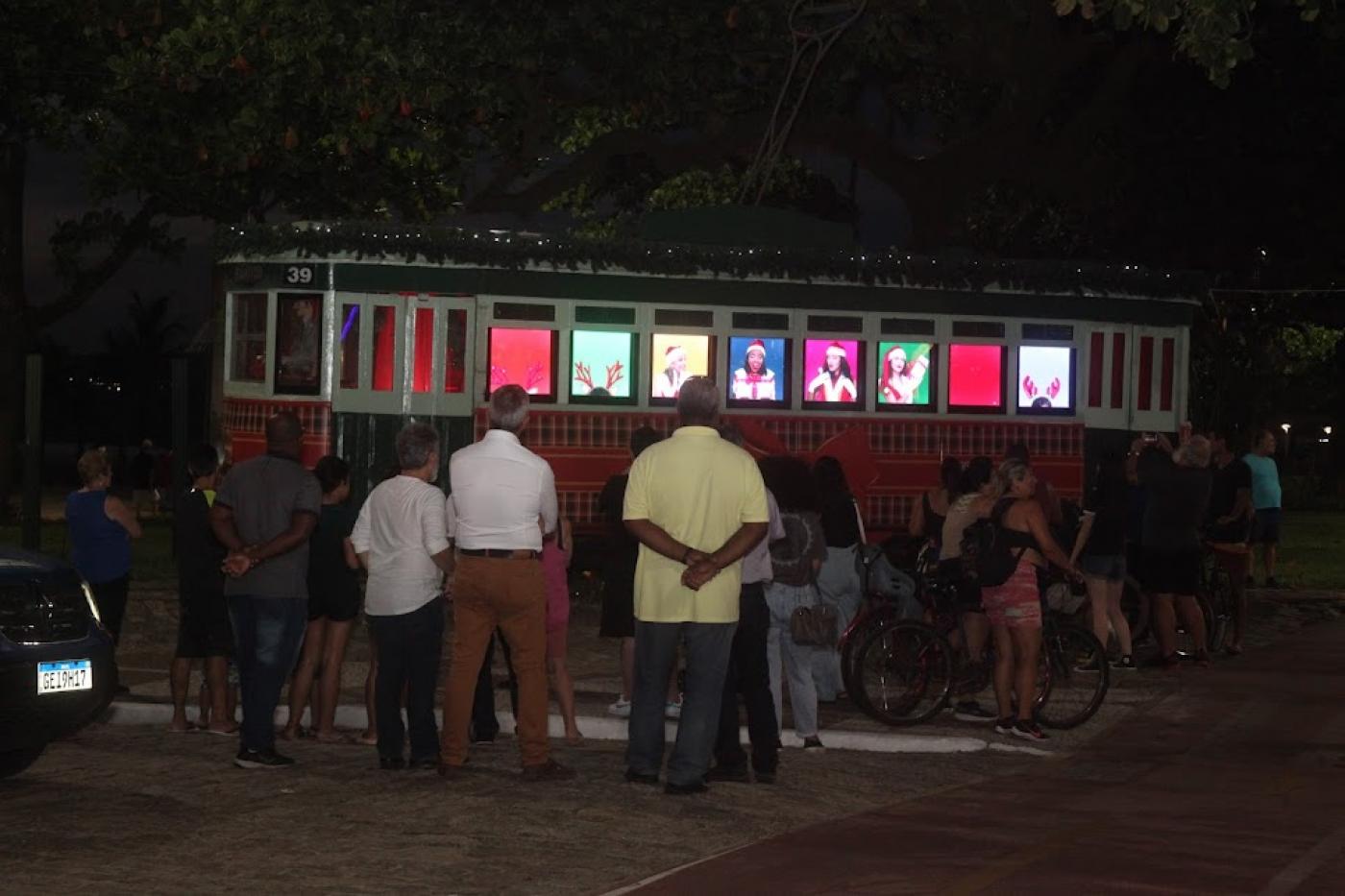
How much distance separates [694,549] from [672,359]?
10.9 m

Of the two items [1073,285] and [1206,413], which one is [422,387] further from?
[1206,413]

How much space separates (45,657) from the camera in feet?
34.2

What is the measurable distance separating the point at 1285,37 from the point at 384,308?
12.6 meters

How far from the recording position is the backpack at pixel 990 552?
Result: 13406 millimetres

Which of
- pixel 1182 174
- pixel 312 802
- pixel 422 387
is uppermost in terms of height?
pixel 1182 174

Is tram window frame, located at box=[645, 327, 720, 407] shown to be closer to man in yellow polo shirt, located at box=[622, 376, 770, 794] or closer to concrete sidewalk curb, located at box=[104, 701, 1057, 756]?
concrete sidewalk curb, located at box=[104, 701, 1057, 756]

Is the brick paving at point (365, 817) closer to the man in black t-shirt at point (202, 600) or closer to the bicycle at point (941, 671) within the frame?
the man in black t-shirt at point (202, 600)

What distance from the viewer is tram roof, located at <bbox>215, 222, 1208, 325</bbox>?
2114 cm

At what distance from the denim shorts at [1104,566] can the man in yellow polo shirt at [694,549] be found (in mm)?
6674

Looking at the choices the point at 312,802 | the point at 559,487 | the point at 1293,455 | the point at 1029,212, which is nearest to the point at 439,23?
the point at 559,487

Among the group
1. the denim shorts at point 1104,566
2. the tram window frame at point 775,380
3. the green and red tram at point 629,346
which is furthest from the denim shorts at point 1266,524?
the denim shorts at point 1104,566

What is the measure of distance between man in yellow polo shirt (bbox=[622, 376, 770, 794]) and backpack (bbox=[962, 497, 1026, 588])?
109 inches

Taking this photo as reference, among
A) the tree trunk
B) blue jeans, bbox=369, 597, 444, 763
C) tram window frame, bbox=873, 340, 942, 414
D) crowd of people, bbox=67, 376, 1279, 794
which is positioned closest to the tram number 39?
tram window frame, bbox=873, 340, 942, 414

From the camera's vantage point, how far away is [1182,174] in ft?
97.1
